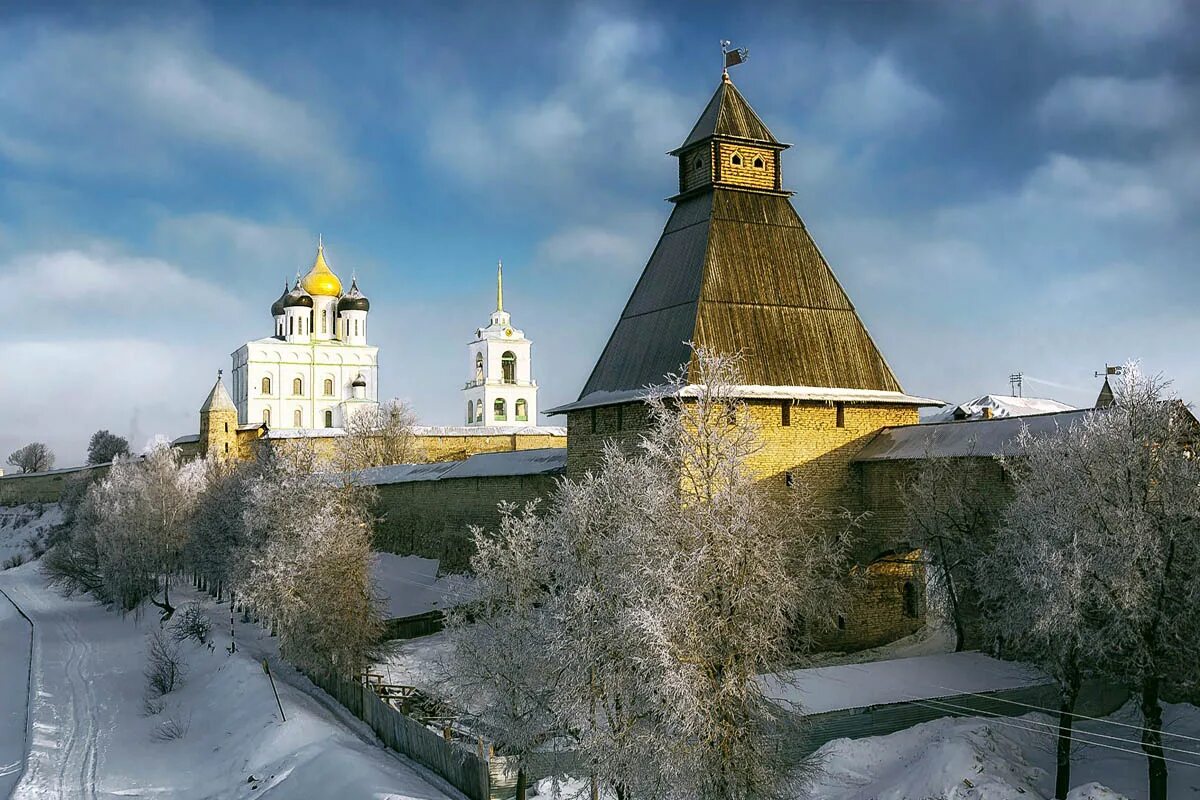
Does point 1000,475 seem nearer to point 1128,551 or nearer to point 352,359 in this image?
point 1128,551

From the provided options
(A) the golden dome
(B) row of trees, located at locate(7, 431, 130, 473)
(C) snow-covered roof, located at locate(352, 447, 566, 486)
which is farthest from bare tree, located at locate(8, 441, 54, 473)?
(C) snow-covered roof, located at locate(352, 447, 566, 486)

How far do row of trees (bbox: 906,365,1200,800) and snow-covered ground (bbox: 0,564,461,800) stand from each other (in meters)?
7.28

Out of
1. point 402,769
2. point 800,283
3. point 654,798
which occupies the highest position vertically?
point 800,283

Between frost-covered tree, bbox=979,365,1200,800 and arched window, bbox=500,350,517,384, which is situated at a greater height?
arched window, bbox=500,350,517,384

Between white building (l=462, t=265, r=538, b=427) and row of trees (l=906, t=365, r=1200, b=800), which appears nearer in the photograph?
row of trees (l=906, t=365, r=1200, b=800)

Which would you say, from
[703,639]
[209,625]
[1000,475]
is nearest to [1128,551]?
[1000,475]

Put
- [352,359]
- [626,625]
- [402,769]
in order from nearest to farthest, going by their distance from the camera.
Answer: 1. [626,625]
2. [402,769]
3. [352,359]

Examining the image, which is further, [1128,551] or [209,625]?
A: [209,625]

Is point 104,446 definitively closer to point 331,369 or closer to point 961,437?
point 331,369

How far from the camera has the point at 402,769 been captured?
14.7 m

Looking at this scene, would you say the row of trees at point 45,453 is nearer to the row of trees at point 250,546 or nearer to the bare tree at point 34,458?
the bare tree at point 34,458

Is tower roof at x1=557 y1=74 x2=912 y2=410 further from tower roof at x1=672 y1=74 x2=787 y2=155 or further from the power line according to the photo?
the power line

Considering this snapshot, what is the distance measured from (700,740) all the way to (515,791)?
4261 mm

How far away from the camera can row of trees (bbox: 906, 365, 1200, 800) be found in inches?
449
